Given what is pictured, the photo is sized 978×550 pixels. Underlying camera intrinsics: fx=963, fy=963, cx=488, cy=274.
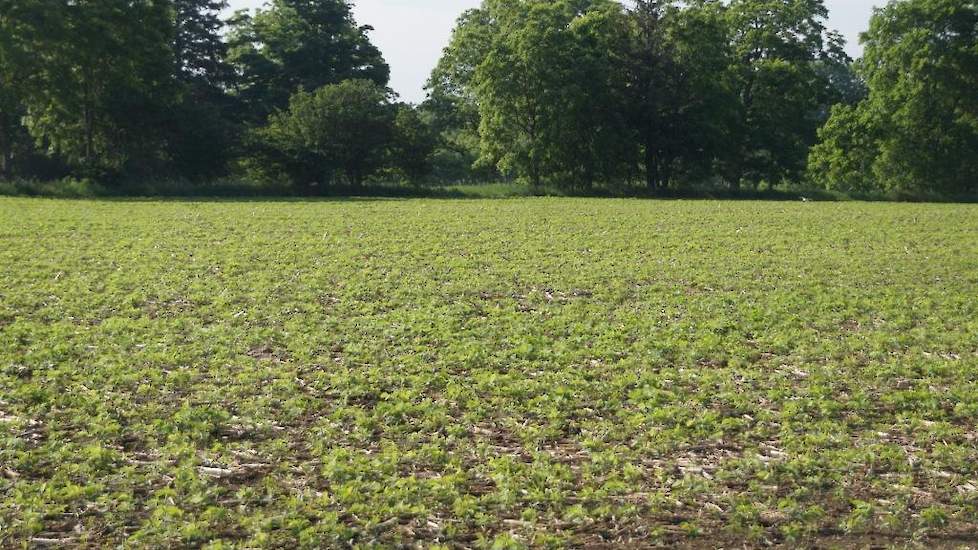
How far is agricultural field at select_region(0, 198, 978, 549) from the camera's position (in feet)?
16.3

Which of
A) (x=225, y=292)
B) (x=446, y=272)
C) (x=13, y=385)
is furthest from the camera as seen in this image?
(x=446, y=272)

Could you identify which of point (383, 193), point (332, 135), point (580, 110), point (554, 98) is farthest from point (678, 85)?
point (332, 135)

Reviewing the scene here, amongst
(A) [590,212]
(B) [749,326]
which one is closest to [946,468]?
(B) [749,326]

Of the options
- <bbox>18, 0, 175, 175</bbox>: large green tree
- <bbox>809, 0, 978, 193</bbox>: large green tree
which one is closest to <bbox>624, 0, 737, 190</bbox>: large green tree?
<bbox>809, 0, 978, 193</bbox>: large green tree

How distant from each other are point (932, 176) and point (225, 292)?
3937 cm

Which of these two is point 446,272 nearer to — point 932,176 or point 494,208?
point 494,208

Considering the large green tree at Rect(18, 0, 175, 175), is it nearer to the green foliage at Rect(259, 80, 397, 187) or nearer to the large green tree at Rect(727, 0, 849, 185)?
the green foliage at Rect(259, 80, 397, 187)

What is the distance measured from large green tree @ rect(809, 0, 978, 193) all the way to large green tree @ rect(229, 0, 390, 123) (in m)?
29.5

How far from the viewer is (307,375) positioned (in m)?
7.86

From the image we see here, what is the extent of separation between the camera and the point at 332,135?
141 feet

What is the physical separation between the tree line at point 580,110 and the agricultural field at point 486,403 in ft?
94.5

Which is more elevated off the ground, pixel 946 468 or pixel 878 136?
pixel 878 136

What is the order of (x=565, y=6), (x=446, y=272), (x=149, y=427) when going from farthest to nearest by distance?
(x=565, y=6) → (x=446, y=272) → (x=149, y=427)

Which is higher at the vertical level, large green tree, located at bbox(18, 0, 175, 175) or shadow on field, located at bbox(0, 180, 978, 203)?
large green tree, located at bbox(18, 0, 175, 175)
